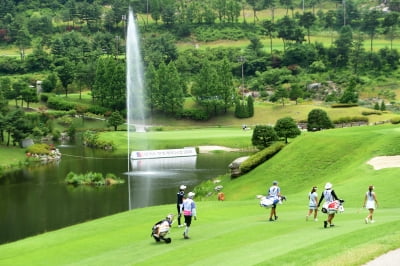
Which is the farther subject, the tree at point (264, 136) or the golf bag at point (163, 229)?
the tree at point (264, 136)

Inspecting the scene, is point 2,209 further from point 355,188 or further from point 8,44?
point 8,44

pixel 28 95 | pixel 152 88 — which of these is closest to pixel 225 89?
pixel 152 88

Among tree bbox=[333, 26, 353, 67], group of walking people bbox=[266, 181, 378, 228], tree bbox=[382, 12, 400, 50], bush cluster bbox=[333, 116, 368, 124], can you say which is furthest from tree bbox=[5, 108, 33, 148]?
tree bbox=[382, 12, 400, 50]

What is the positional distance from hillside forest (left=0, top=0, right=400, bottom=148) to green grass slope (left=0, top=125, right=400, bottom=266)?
56.4m

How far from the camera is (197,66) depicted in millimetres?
159000

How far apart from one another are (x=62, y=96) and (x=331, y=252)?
119 m

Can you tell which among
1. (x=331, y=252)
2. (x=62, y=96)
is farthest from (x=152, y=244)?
(x=62, y=96)

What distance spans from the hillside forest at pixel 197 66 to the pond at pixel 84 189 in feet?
53.5

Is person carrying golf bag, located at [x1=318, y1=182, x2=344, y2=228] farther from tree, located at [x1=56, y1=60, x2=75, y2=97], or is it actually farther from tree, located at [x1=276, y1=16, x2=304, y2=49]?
tree, located at [x1=276, y1=16, x2=304, y2=49]

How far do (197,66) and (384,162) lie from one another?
111758 mm

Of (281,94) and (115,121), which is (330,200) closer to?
(115,121)

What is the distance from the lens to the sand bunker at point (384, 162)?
4864cm

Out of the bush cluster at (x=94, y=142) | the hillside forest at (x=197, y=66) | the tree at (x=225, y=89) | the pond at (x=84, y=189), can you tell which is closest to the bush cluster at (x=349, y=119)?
the hillside forest at (x=197, y=66)

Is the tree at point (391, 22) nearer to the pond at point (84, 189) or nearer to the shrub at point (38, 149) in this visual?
the pond at point (84, 189)
